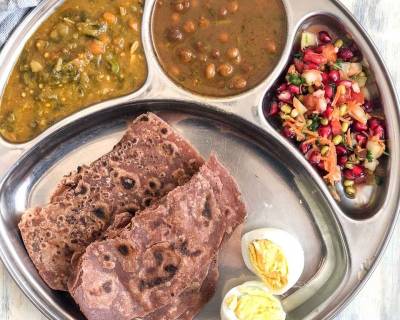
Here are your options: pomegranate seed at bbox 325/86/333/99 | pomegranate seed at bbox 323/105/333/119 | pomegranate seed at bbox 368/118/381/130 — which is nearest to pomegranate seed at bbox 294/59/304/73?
pomegranate seed at bbox 325/86/333/99

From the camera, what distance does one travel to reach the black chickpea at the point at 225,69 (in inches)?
163

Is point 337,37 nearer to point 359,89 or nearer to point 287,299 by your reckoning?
point 359,89

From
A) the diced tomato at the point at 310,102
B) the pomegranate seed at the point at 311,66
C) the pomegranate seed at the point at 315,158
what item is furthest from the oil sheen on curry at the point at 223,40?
the pomegranate seed at the point at 315,158

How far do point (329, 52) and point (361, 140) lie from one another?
0.70 metres

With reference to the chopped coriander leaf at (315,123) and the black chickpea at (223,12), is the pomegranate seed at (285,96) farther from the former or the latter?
the black chickpea at (223,12)

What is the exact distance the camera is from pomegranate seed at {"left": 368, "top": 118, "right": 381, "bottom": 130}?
421 cm

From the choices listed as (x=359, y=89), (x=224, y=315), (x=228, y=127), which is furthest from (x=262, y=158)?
(x=224, y=315)

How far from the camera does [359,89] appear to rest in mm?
4270

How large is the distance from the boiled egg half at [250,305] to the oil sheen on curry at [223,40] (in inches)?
58.3

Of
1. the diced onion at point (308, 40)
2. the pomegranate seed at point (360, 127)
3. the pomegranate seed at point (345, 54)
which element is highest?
the diced onion at point (308, 40)

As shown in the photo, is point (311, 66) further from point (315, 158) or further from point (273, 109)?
point (315, 158)

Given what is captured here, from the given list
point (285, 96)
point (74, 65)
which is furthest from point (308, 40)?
point (74, 65)

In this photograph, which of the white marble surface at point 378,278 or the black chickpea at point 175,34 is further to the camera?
the white marble surface at point 378,278

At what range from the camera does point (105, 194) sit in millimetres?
4172
